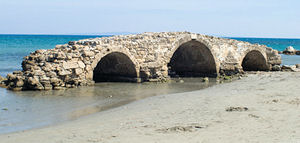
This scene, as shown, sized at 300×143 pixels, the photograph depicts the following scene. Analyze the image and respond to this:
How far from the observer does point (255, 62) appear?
20.3 metres

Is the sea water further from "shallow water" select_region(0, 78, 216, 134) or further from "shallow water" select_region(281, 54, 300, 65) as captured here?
"shallow water" select_region(281, 54, 300, 65)

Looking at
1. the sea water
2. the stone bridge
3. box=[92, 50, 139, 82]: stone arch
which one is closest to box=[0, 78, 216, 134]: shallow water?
the sea water

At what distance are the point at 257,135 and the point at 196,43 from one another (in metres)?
11.8

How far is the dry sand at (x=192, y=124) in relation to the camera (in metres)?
5.69

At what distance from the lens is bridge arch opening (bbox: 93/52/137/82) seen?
15255 millimetres

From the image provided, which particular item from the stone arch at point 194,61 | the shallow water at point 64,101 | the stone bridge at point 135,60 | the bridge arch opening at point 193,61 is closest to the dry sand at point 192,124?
the shallow water at point 64,101

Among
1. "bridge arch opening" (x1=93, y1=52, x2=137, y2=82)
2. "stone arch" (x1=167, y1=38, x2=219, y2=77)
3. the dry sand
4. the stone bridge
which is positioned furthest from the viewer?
"stone arch" (x1=167, y1=38, x2=219, y2=77)

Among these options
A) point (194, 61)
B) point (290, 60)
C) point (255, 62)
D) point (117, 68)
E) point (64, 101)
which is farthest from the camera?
point (290, 60)

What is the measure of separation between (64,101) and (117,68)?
215 inches

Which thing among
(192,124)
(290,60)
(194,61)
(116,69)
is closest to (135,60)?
(116,69)

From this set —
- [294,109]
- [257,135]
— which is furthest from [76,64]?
[257,135]

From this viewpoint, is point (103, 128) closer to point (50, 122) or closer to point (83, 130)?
Answer: point (83, 130)

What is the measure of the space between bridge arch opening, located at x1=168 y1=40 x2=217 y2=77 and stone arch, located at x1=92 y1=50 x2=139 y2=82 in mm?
3219

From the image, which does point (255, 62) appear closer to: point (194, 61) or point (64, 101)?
point (194, 61)
